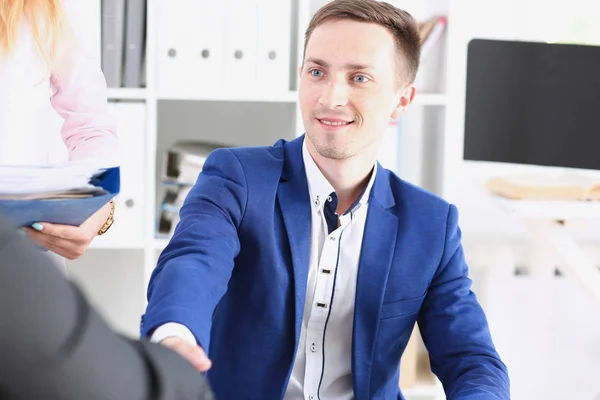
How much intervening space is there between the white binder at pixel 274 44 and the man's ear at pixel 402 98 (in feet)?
3.16

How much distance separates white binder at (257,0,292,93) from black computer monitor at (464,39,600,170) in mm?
681

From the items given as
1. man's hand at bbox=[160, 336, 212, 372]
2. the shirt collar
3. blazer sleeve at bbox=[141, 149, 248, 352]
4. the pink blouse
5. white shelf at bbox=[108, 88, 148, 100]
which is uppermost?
white shelf at bbox=[108, 88, 148, 100]

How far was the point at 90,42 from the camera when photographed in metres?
1.89

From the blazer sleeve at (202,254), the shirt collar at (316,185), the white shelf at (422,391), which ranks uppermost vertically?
the shirt collar at (316,185)

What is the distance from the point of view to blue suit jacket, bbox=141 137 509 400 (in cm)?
155

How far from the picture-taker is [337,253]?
1.63 meters

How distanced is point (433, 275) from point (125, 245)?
1382mm

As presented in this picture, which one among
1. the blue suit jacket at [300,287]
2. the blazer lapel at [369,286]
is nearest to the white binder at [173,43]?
the blue suit jacket at [300,287]

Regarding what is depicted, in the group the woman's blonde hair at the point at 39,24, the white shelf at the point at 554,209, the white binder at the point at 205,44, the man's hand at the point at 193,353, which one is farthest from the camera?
the white binder at the point at 205,44

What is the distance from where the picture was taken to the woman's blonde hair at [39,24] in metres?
1.71

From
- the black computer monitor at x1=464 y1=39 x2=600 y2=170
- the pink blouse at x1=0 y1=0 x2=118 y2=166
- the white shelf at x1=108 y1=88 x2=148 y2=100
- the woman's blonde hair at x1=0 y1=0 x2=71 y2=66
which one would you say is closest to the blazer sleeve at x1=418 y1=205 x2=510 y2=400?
the pink blouse at x1=0 y1=0 x2=118 y2=166

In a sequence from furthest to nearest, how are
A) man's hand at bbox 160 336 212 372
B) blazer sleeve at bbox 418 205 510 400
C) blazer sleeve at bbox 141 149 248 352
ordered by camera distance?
blazer sleeve at bbox 418 205 510 400 < blazer sleeve at bbox 141 149 248 352 < man's hand at bbox 160 336 212 372

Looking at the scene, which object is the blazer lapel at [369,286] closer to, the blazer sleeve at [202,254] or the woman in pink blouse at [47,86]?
the blazer sleeve at [202,254]

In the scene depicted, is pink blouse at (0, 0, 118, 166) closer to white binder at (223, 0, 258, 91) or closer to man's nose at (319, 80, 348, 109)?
man's nose at (319, 80, 348, 109)
